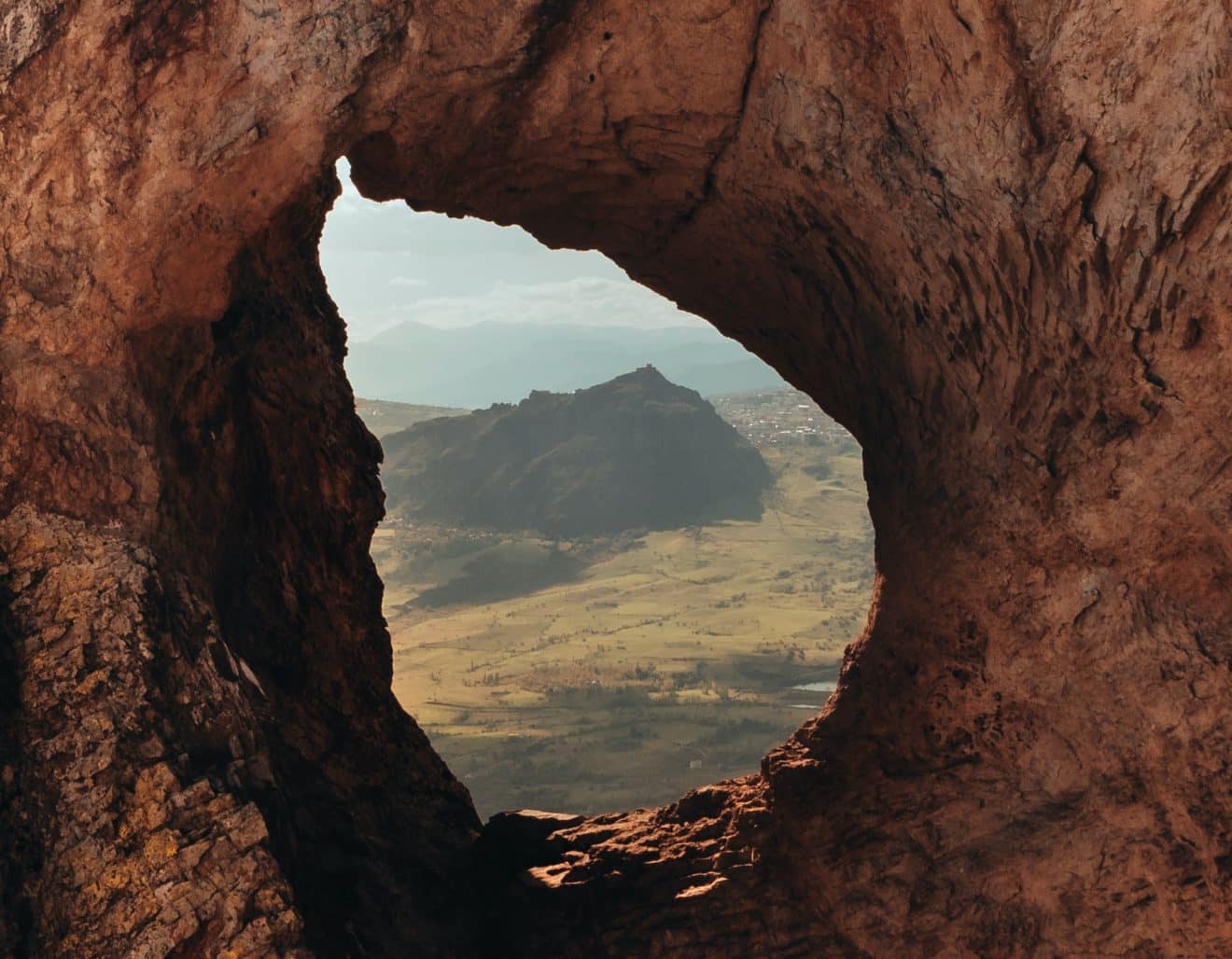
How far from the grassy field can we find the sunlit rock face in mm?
20944

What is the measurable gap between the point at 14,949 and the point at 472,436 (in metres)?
81.3

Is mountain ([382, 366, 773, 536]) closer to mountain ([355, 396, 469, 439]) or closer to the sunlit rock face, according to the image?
mountain ([355, 396, 469, 439])

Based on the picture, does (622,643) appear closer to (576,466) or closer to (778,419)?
(576,466)

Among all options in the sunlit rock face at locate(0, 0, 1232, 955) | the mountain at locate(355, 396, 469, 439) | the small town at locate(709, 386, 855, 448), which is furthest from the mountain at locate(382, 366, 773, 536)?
the sunlit rock face at locate(0, 0, 1232, 955)

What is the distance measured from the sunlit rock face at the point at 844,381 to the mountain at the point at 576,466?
68.3 meters

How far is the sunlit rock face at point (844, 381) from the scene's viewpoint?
279 inches

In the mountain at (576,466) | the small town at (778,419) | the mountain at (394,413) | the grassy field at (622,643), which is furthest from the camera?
the small town at (778,419)

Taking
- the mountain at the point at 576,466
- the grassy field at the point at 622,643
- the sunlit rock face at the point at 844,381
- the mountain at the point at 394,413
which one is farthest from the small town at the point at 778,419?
the sunlit rock face at the point at 844,381

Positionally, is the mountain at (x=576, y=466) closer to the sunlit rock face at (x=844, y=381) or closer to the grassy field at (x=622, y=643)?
the grassy field at (x=622, y=643)

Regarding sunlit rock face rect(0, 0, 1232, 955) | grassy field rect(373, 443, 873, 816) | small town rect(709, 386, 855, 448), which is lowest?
grassy field rect(373, 443, 873, 816)

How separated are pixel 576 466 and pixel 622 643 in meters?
29.5

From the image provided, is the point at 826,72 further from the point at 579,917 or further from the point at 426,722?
the point at 426,722

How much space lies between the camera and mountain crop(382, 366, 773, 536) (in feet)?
265

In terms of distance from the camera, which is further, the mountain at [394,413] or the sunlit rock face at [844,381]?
the mountain at [394,413]
